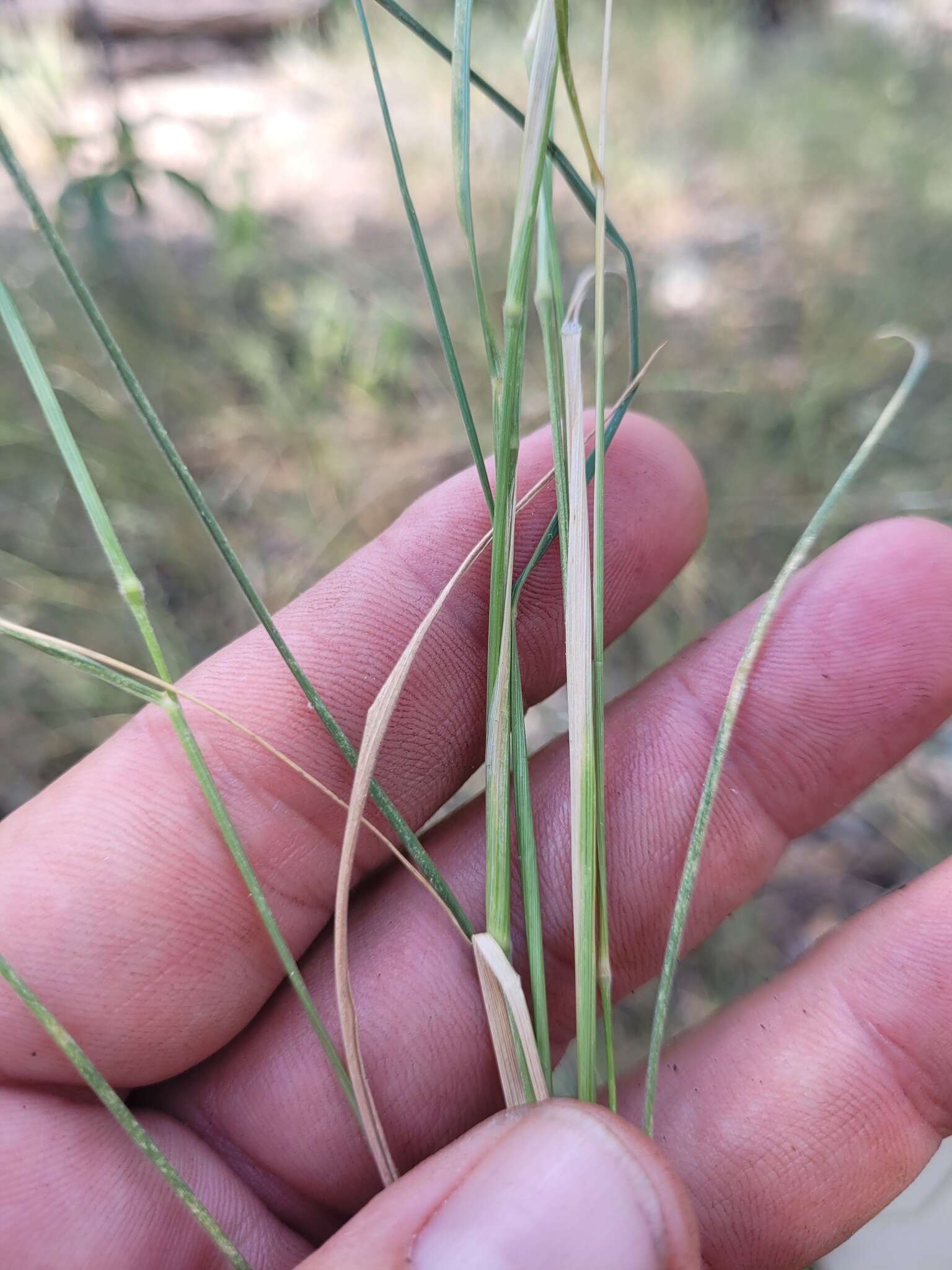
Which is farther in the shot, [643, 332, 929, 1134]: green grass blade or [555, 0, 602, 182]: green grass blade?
[643, 332, 929, 1134]: green grass blade

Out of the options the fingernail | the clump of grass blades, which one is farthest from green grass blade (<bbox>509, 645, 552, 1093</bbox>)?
the fingernail

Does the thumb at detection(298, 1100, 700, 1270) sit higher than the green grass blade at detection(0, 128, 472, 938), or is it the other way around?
the green grass blade at detection(0, 128, 472, 938)

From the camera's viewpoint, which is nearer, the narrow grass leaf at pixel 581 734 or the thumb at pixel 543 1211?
the thumb at pixel 543 1211

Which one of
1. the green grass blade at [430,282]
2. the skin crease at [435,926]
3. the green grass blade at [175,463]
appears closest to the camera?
the green grass blade at [175,463]

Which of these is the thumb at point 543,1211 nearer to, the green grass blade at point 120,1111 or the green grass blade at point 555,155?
the green grass blade at point 120,1111

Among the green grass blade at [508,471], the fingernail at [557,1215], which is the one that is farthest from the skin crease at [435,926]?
the fingernail at [557,1215]

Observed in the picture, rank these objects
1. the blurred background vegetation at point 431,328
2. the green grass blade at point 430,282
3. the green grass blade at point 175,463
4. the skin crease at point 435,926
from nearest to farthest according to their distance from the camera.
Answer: the green grass blade at point 175,463 → the green grass blade at point 430,282 → the skin crease at point 435,926 → the blurred background vegetation at point 431,328

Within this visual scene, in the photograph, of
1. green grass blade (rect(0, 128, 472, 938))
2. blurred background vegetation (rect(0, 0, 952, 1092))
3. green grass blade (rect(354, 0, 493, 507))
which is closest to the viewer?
green grass blade (rect(0, 128, 472, 938))

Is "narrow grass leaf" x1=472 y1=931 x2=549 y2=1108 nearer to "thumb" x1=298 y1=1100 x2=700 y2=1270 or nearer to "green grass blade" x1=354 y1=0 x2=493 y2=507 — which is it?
"thumb" x1=298 y1=1100 x2=700 y2=1270
